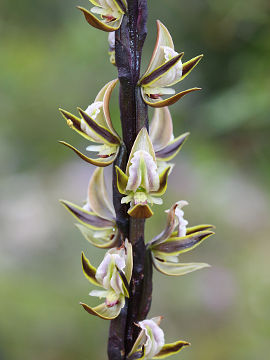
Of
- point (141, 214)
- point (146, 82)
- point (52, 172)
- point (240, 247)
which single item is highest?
point (146, 82)

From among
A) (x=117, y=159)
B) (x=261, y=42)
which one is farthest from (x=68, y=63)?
(x=117, y=159)

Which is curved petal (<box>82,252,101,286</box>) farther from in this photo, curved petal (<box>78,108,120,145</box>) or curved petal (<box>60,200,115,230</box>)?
curved petal (<box>78,108,120,145</box>)

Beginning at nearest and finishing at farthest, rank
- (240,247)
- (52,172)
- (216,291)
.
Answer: (216,291) < (240,247) < (52,172)

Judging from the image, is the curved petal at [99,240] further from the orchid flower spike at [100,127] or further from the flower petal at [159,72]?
the flower petal at [159,72]

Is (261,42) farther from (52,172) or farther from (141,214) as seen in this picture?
(141,214)

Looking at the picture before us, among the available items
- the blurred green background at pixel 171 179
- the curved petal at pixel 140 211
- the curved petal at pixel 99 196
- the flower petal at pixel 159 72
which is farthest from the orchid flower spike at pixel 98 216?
the blurred green background at pixel 171 179

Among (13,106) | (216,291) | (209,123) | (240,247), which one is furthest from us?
(13,106)

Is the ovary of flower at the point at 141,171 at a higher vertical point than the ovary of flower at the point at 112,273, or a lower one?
higher

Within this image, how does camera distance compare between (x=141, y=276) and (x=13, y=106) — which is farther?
(x=13, y=106)
